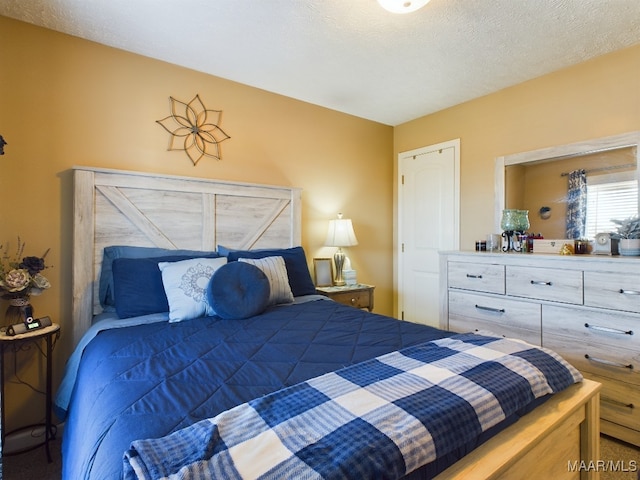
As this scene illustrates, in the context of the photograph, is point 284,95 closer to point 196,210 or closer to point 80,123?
point 196,210

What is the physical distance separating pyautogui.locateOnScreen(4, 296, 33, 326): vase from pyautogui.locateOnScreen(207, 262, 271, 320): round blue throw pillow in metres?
0.95

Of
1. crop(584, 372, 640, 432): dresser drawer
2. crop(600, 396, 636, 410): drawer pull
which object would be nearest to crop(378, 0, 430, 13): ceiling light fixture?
crop(584, 372, 640, 432): dresser drawer

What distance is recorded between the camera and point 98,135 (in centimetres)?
227

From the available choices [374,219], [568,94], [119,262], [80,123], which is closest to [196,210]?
[119,262]

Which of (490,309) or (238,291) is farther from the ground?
(238,291)

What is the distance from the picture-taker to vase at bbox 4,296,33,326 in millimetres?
1822

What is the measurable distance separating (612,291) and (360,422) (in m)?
1.99

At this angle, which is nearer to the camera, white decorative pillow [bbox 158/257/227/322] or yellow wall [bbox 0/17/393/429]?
white decorative pillow [bbox 158/257/227/322]

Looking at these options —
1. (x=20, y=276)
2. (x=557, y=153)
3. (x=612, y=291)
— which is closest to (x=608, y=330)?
(x=612, y=291)

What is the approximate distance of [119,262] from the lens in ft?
6.64

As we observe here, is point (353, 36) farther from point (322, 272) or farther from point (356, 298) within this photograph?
point (356, 298)

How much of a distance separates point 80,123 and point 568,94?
3546 mm

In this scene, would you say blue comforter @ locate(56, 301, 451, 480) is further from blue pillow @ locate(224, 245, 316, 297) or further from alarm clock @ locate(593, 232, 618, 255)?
alarm clock @ locate(593, 232, 618, 255)

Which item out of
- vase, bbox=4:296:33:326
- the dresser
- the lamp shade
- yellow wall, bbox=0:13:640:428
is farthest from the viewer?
the lamp shade
